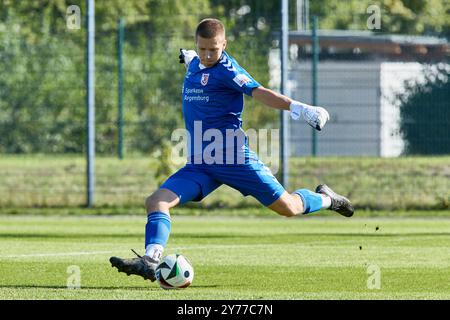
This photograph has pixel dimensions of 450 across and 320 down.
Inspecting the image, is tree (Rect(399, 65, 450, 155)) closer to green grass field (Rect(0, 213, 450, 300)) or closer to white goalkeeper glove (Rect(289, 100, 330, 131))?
green grass field (Rect(0, 213, 450, 300))

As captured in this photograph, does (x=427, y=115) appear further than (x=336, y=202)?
Yes

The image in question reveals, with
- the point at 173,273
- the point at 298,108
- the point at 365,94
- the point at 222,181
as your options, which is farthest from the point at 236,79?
the point at 365,94

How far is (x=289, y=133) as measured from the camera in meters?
22.1

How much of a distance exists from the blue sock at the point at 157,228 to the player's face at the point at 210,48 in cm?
137

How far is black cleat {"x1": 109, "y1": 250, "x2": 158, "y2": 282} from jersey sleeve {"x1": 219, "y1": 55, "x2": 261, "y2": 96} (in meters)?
1.64

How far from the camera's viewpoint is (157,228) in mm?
10047

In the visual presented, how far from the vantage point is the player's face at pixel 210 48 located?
1033cm

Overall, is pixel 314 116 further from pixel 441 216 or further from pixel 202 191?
pixel 441 216

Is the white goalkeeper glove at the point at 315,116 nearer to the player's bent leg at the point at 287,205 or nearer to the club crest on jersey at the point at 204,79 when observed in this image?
the club crest on jersey at the point at 204,79

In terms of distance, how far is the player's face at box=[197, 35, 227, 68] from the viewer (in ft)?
33.9

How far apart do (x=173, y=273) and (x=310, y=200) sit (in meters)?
2.35

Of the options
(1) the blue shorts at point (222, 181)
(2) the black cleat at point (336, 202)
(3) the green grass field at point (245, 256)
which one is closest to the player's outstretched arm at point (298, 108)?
(1) the blue shorts at point (222, 181)

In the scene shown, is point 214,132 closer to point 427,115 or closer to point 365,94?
point 365,94
